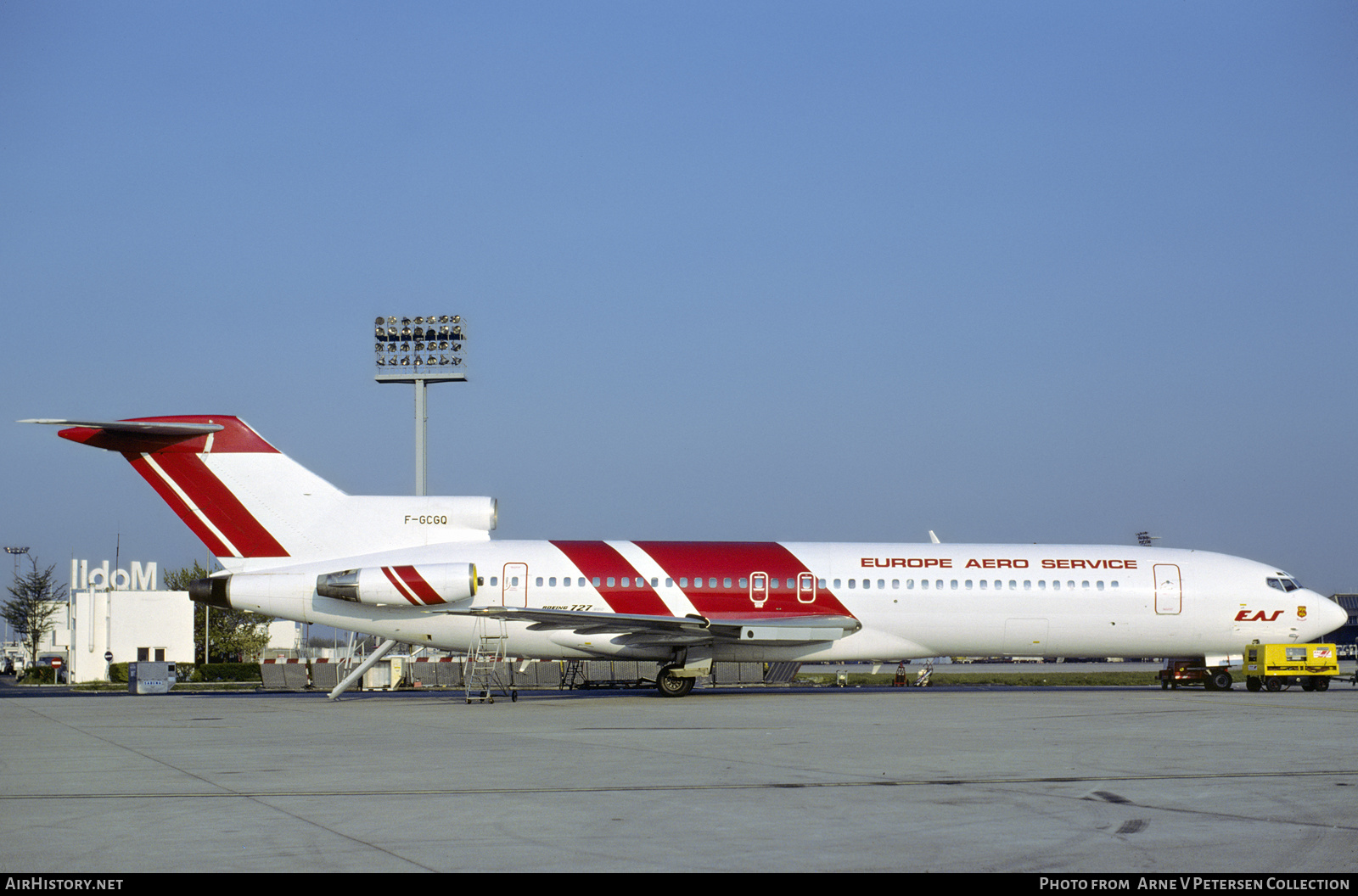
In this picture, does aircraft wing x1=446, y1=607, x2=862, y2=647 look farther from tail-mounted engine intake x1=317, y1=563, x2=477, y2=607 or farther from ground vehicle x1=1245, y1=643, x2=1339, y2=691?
ground vehicle x1=1245, y1=643, x2=1339, y2=691

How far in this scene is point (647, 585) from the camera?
28.7m

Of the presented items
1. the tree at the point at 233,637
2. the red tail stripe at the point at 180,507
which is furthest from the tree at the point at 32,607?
the red tail stripe at the point at 180,507

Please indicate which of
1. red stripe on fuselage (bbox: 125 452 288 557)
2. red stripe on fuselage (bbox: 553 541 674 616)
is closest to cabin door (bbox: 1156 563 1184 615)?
red stripe on fuselage (bbox: 553 541 674 616)

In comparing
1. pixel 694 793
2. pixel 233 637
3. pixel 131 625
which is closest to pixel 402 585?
pixel 694 793

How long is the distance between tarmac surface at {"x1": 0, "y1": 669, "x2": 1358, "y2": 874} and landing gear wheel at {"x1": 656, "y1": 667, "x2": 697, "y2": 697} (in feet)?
22.3

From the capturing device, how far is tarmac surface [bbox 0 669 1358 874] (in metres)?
8.11

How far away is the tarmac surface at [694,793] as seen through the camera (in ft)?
26.6

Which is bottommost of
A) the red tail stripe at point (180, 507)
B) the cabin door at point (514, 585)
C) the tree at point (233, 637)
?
the tree at point (233, 637)

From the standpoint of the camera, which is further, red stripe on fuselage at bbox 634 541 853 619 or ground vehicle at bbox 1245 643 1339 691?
ground vehicle at bbox 1245 643 1339 691

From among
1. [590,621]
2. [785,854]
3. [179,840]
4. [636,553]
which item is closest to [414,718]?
[590,621]

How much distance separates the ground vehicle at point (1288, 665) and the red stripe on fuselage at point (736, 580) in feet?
33.5

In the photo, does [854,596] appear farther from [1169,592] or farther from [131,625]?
[131,625]

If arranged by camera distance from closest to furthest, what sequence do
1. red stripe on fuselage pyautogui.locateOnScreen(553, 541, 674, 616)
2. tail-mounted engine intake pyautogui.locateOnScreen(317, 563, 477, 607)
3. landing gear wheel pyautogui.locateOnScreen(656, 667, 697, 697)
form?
tail-mounted engine intake pyautogui.locateOnScreen(317, 563, 477, 607) < red stripe on fuselage pyautogui.locateOnScreen(553, 541, 674, 616) < landing gear wheel pyautogui.locateOnScreen(656, 667, 697, 697)

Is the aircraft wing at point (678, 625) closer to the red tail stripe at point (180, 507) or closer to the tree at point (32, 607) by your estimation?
the red tail stripe at point (180, 507)
